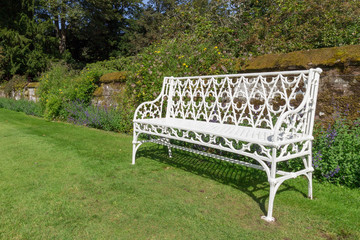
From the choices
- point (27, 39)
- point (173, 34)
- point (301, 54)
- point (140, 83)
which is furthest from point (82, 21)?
point (301, 54)

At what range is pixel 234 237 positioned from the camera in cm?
193

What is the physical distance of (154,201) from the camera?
251cm

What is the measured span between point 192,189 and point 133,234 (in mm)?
1018

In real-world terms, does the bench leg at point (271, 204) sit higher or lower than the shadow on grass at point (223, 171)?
higher

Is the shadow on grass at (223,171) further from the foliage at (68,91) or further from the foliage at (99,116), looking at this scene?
the foliage at (68,91)

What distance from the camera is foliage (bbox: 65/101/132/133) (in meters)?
6.04

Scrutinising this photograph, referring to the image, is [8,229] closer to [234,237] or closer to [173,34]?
[234,237]

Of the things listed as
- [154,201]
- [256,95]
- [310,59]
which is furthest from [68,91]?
[310,59]

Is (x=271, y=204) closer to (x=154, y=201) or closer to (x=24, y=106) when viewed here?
(x=154, y=201)

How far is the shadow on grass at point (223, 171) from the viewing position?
2814 mm

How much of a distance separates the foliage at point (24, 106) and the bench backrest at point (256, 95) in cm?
690

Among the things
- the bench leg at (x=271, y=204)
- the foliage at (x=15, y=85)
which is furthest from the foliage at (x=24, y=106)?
the bench leg at (x=271, y=204)

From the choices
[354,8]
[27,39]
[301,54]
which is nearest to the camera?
[301,54]

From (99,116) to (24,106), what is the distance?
537cm
